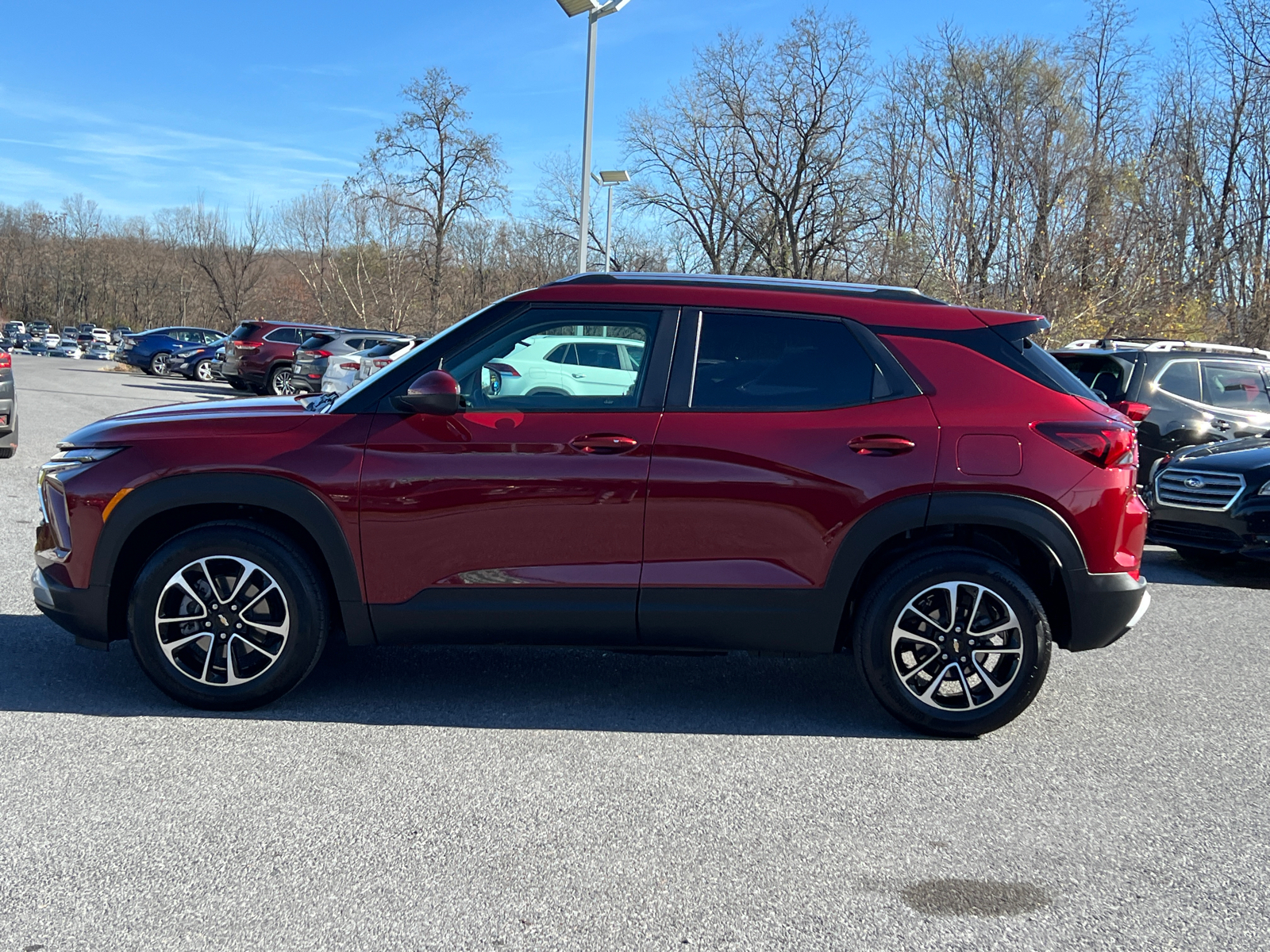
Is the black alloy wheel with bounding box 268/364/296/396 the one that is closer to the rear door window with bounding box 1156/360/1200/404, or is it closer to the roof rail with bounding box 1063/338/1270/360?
the roof rail with bounding box 1063/338/1270/360

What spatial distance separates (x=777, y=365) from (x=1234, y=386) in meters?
7.97

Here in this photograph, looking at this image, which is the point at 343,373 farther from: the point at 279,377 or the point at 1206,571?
the point at 1206,571

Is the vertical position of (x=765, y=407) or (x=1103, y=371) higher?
(x=1103, y=371)

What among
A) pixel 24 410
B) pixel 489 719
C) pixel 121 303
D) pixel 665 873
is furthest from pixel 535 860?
pixel 121 303

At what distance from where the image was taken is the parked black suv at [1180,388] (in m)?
9.98

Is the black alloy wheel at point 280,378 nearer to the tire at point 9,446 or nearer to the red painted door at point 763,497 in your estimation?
the tire at point 9,446

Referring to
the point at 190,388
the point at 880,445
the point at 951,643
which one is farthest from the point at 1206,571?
the point at 190,388

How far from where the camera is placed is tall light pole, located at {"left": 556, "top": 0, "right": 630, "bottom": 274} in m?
16.8

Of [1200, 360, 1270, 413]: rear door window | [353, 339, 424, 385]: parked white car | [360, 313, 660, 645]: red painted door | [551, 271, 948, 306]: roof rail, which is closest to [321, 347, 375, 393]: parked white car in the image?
[353, 339, 424, 385]: parked white car

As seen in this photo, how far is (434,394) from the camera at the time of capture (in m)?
→ 4.11

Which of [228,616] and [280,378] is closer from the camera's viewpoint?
[228,616]

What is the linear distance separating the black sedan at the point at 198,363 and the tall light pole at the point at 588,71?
55.9 feet

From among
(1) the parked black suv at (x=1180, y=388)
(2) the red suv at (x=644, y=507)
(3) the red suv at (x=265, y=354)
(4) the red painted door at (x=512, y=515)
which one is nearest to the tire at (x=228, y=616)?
(2) the red suv at (x=644, y=507)

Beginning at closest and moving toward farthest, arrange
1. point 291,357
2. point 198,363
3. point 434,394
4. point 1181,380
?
point 434,394
point 1181,380
point 291,357
point 198,363
